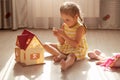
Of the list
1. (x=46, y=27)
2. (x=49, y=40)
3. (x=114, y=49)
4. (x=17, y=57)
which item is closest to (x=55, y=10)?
(x=46, y=27)

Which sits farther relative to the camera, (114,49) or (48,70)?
(114,49)

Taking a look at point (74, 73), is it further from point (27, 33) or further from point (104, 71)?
point (27, 33)

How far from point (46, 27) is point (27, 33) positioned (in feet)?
3.43

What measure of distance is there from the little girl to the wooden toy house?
137mm

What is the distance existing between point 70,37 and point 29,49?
1.04 feet

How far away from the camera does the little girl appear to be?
6.25 ft

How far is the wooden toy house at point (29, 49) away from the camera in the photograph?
5.97 feet

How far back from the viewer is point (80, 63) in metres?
1.90

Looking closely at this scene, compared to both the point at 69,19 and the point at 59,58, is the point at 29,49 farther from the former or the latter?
the point at 69,19

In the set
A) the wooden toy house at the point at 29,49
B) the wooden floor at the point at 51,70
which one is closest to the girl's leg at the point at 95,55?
the wooden floor at the point at 51,70

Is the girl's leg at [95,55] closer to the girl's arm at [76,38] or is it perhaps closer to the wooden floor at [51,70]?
the wooden floor at [51,70]

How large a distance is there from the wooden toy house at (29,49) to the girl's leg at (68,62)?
17 centimetres

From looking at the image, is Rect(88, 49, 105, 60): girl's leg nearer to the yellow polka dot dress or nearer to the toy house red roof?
the yellow polka dot dress

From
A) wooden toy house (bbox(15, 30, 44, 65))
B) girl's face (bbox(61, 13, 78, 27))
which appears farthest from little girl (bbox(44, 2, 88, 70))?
wooden toy house (bbox(15, 30, 44, 65))
